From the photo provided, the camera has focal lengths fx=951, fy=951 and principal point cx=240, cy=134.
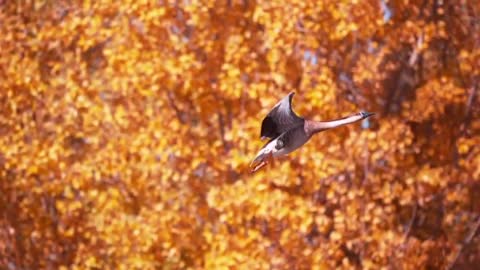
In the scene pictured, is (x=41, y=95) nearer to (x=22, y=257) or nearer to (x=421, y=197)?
(x=22, y=257)

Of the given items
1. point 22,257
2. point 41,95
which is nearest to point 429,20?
point 41,95

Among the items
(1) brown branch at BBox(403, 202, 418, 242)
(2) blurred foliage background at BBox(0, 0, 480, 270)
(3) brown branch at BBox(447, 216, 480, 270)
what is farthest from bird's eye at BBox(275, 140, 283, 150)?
(3) brown branch at BBox(447, 216, 480, 270)

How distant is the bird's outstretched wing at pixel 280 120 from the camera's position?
1643 mm

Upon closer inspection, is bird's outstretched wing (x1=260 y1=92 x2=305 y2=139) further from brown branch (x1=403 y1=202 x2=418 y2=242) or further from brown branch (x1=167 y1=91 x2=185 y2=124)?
brown branch (x1=167 y1=91 x2=185 y2=124)

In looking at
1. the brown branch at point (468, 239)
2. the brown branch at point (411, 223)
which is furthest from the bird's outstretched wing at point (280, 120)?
the brown branch at point (468, 239)

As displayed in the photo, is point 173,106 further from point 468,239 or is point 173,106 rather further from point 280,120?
point 280,120

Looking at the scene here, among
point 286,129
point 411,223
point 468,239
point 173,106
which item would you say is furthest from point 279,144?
point 173,106

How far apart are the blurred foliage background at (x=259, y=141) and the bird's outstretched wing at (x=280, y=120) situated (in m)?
7.67

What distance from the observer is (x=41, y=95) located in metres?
12.1

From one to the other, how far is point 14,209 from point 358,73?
195 inches

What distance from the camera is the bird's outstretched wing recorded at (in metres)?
1.64

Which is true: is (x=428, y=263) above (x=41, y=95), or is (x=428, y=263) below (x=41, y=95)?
below

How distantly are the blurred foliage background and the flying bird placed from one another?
7.68 meters

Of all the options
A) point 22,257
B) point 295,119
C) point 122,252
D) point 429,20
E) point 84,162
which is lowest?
point 22,257
